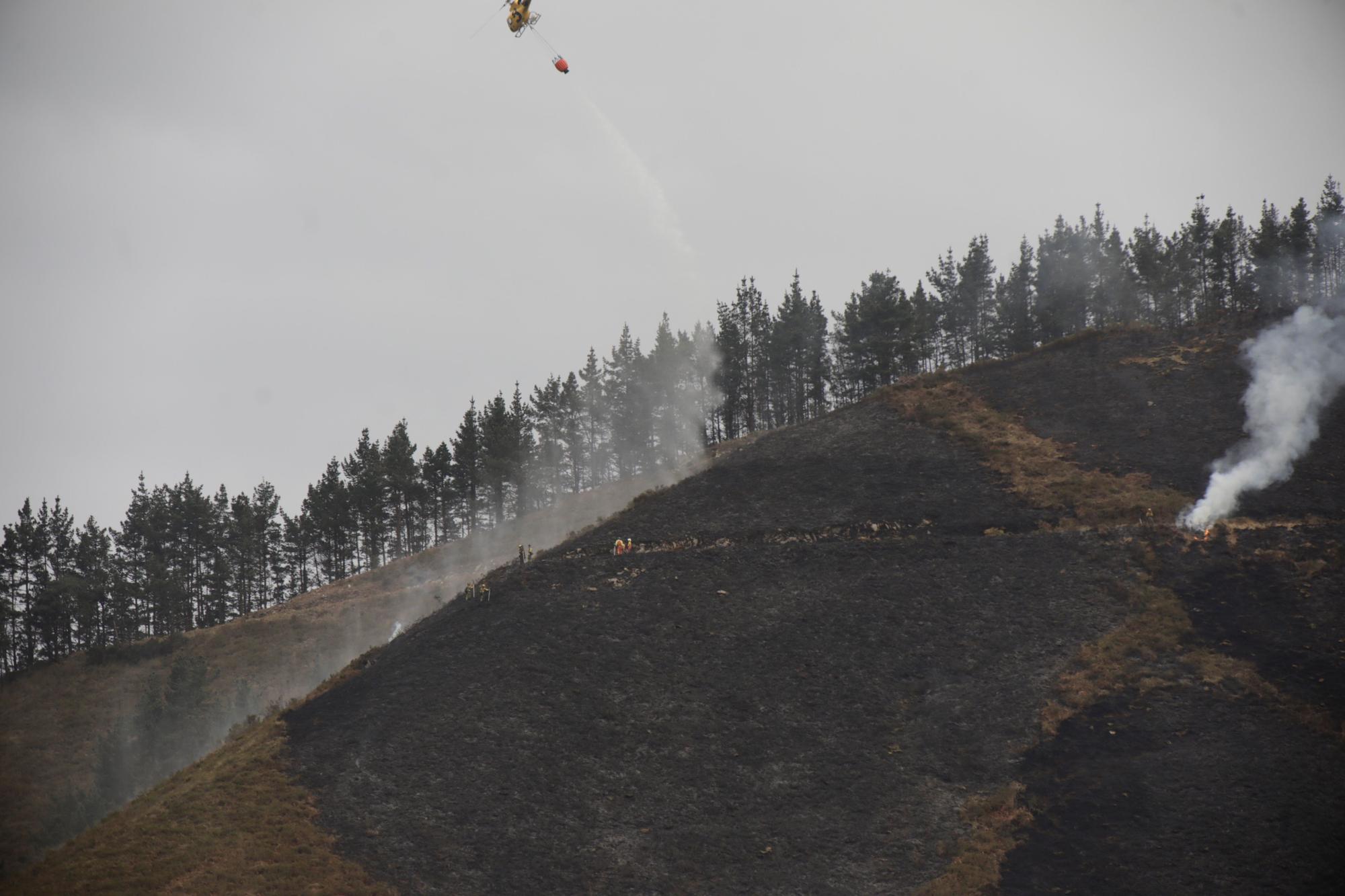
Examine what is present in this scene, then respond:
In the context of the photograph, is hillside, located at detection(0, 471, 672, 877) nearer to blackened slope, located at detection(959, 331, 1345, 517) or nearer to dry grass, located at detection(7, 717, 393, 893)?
dry grass, located at detection(7, 717, 393, 893)

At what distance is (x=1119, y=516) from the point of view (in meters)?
44.4

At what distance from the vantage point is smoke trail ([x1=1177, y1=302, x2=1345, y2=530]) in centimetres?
4453

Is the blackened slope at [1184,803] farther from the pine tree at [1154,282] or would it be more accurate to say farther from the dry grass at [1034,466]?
the pine tree at [1154,282]

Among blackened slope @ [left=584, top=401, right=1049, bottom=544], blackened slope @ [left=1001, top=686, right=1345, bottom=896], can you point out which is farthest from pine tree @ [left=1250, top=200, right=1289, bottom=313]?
blackened slope @ [left=1001, top=686, right=1345, bottom=896]

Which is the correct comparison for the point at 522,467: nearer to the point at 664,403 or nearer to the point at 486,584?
the point at 664,403

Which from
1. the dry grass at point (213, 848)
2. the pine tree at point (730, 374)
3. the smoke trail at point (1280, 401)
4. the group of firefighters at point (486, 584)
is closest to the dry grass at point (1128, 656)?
the smoke trail at point (1280, 401)

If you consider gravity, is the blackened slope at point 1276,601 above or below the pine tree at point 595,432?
below

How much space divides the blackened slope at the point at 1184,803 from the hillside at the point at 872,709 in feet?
0.28

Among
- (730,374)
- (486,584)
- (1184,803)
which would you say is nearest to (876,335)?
(730,374)

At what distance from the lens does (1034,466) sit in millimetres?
50938

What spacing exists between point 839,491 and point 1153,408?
20.9 metres

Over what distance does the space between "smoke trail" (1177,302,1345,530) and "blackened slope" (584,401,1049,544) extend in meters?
9.23

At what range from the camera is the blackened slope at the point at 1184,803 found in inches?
947

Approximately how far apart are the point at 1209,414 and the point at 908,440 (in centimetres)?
1747
